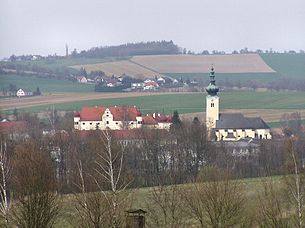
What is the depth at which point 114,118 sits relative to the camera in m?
73.6

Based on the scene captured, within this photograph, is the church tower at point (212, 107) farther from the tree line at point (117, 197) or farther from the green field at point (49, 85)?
the tree line at point (117, 197)

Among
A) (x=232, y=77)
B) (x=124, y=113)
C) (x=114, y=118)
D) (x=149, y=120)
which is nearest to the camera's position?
(x=149, y=120)

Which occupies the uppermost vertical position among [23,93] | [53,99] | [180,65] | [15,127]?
[180,65]

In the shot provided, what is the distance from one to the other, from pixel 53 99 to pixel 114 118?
631 inches

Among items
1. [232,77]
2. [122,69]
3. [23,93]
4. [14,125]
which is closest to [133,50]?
[122,69]

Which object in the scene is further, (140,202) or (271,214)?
(140,202)

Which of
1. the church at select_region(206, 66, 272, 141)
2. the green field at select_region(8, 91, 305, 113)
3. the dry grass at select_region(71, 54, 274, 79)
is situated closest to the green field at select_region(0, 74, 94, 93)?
the green field at select_region(8, 91, 305, 113)

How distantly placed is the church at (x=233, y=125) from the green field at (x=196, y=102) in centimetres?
787

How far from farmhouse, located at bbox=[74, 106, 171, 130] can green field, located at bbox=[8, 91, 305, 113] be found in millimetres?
8140

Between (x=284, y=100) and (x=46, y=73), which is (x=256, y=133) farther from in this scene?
(x=46, y=73)

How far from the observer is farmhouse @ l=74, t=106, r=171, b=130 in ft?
230

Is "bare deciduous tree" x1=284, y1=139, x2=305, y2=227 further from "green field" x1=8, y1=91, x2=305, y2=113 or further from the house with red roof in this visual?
"green field" x1=8, y1=91, x2=305, y2=113

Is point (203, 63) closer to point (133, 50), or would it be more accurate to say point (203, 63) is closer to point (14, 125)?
point (133, 50)

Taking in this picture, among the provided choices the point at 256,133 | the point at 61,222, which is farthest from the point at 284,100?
the point at 61,222
